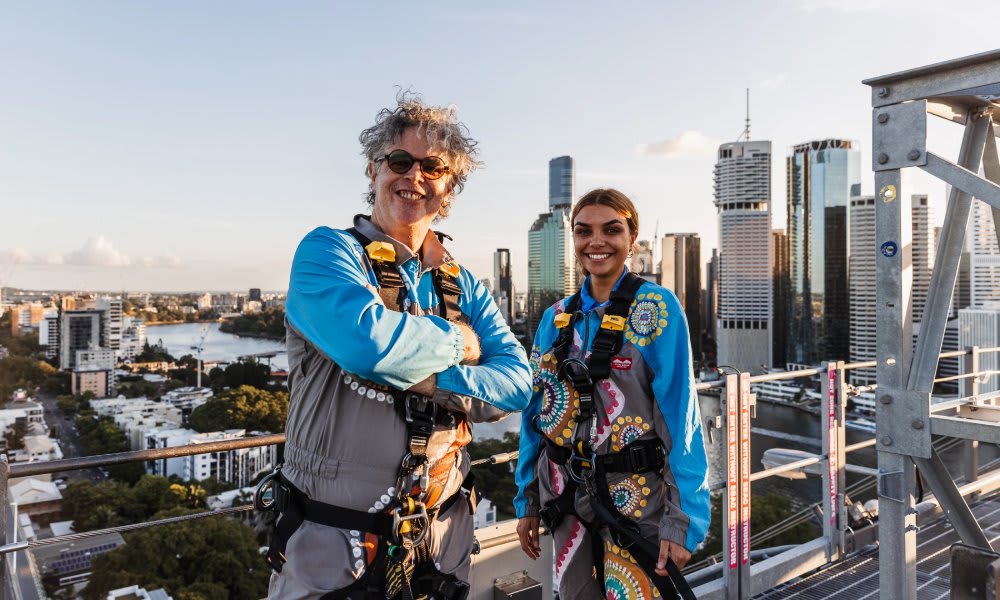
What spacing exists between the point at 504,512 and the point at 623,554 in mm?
29348

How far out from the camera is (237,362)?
1944 inches

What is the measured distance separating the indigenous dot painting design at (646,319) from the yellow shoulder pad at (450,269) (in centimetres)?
60

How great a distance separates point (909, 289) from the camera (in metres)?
1.78

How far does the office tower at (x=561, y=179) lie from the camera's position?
111500mm

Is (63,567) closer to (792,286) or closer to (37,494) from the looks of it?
(37,494)

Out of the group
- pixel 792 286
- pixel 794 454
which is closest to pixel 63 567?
pixel 794 454

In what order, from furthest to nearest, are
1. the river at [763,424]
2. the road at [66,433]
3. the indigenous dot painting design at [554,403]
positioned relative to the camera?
the river at [763,424]
the road at [66,433]
the indigenous dot painting design at [554,403]

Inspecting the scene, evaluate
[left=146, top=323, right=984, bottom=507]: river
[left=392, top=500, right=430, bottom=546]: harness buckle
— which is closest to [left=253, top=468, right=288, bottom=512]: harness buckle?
[left=392, top=500, right=430, bottom=546]: harness buckle

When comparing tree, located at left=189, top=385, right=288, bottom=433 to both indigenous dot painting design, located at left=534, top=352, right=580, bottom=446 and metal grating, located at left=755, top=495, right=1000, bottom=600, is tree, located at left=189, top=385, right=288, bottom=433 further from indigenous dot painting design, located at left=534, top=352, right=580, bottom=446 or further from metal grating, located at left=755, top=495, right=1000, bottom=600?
indigenous dot painting design, located at left=534, top=352, right=580, bottom=446

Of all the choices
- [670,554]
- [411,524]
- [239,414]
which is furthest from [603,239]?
[239,414]

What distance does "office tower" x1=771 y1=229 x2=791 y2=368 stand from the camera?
257 ft

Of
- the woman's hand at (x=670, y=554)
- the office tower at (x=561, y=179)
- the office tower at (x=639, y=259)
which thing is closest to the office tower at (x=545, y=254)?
the office tower at (x=561, y=179)

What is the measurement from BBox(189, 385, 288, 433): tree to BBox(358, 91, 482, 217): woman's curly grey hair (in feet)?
121

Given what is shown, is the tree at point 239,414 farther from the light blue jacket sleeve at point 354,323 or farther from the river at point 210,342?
the light blue jacket sleeve at point 354,323
